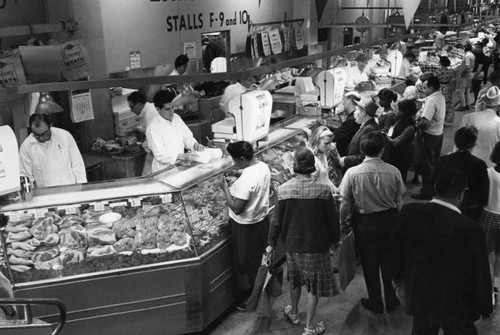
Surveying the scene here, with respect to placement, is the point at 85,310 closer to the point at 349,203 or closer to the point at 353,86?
the point at 349,203

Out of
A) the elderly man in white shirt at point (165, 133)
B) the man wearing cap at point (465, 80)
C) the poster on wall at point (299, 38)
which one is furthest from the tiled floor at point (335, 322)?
the poster on wall at point (299, 38)

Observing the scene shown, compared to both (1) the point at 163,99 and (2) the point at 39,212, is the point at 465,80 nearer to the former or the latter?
(1) the point at 163,99

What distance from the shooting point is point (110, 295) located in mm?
4285

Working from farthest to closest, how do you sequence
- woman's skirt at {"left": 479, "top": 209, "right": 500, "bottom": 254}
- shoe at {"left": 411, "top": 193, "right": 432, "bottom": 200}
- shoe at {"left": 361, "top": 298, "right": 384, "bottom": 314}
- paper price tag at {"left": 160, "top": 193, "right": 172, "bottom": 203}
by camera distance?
1. shoe at {"left": 411, "top": 193, "right": 432, "bottom": 200}
2. shoe at {"left": 361, "top": 298, "right": 384, "bottom": 314}
3. woman's skirt at {"left": 479, "top": 209, "right": 500, "bottom": 254}
4. paper price tag at {"left": 160, "top": 193, "right": 172, "bottom": 203}

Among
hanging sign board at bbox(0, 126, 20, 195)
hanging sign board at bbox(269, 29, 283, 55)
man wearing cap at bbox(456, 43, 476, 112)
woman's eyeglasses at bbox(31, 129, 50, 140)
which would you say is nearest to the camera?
hanging sign board at bbox(0, 126, 20, 195)

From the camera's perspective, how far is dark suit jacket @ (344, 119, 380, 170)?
19.3ft

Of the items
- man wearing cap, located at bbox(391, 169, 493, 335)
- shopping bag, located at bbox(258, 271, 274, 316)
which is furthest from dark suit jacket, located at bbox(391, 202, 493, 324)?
shopping bag, located at bbox(258, 271, 274, 316)

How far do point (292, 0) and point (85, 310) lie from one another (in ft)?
38.2

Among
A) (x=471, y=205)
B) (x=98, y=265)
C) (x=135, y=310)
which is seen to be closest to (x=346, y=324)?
(x=471, y=205)

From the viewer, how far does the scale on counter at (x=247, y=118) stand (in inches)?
205

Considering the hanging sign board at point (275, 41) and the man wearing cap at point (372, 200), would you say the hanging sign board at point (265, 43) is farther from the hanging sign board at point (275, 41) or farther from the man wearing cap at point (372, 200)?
the man wearing cap at point (372, 200)

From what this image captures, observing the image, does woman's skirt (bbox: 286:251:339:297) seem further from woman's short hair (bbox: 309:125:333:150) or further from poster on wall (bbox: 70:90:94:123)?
poster on wall (bbox: 70:90:94:123)

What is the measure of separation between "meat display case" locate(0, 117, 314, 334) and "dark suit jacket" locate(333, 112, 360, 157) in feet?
7.07

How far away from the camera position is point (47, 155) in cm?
540
